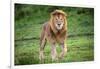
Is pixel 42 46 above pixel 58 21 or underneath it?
underneath

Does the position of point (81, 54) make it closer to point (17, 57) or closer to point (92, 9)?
point (92, 9)

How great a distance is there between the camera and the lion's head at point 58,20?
2414 mm

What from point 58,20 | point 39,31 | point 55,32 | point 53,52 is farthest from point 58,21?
point 53,52

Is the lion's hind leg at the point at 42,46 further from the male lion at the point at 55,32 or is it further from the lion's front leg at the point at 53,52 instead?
the lion's front leg at the point at 53,52

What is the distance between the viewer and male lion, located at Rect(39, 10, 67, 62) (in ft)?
7.76

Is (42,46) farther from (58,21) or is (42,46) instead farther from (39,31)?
(58,21)

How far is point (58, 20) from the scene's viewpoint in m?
2.44

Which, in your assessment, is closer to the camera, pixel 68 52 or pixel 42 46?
pixel 42 46

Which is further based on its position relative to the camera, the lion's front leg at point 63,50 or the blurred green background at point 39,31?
the lion's front leg at point 63,50

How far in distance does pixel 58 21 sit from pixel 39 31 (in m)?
0.27

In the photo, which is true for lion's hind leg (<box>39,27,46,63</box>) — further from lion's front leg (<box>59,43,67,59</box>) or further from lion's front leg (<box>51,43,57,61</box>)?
lion's front leg (<box>59,43,67,59</box>)

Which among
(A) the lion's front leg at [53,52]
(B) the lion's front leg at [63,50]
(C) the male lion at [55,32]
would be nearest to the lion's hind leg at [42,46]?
(C) the male lion at [55,32]

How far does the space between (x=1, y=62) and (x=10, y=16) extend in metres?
0.50
